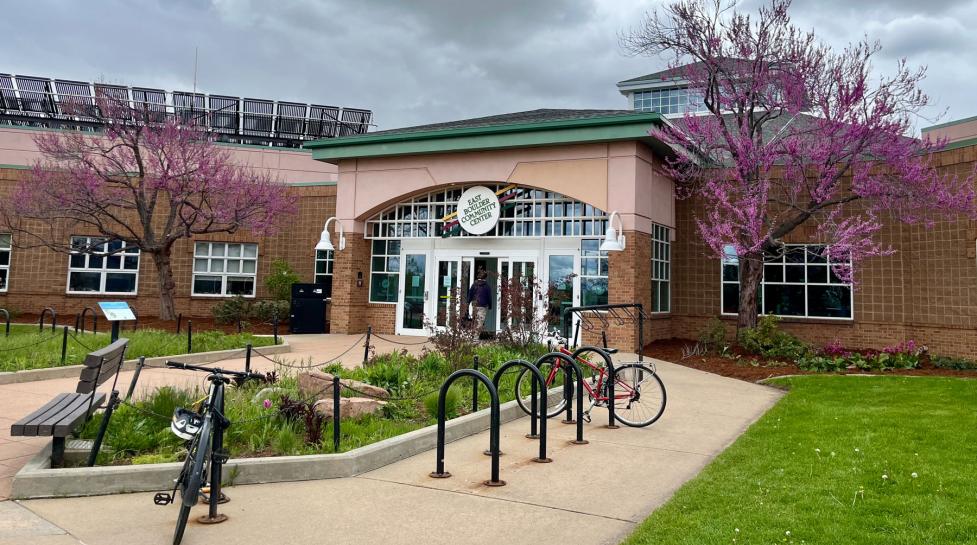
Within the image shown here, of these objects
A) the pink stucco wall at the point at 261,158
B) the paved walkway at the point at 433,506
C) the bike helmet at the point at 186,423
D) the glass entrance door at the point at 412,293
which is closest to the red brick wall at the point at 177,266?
the pink stucco wall at the point at 261,158

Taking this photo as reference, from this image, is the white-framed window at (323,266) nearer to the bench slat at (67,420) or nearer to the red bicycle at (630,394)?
the red bicycle at (630,394)

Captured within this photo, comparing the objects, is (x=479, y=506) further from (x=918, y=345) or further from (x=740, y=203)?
(x=918, y=345)

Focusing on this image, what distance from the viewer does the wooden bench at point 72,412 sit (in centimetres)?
520

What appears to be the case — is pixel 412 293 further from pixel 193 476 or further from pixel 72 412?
pixel 193 476

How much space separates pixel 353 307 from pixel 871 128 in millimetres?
14105

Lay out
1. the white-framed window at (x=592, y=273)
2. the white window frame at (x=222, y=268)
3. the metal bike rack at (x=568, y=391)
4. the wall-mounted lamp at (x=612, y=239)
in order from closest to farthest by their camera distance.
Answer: the metal bike rack at (x=568, y=391), the wall-mounted lamp at (x=612, y=239), the white-framed window at (x=592, y=273), the white window frame at (x=222, y=268)

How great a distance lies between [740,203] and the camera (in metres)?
15.1

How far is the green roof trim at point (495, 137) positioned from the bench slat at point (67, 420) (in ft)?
40.9

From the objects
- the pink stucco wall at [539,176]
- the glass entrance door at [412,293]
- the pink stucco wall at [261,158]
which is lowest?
the glass entrance door at [412,293]

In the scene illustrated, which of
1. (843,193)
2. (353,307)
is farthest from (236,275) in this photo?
(843,193)

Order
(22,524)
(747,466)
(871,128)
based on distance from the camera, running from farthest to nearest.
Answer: (871,128) < (747,466) < (22,524)

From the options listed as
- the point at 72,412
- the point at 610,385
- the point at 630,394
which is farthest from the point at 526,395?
the point at 72,412

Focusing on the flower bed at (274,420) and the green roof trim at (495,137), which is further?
the green roof trim at (495,137)

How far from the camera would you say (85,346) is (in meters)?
12.4
